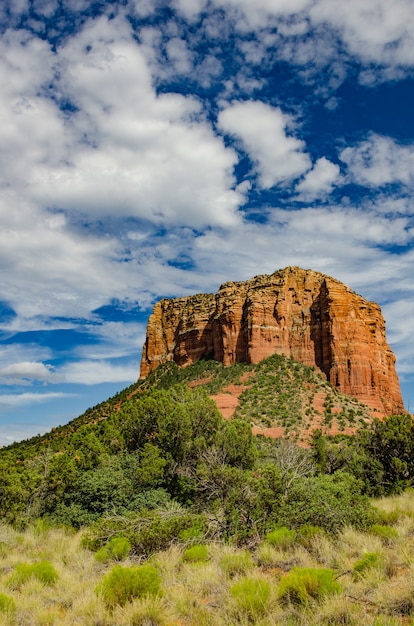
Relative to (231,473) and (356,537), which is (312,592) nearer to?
(356,537)

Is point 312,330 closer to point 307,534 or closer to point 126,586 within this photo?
point 307,534

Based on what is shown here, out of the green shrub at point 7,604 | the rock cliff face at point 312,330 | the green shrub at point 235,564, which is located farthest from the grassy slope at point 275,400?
the green shrub at point 7,604

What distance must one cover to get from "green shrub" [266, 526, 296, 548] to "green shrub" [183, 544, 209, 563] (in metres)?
1.80

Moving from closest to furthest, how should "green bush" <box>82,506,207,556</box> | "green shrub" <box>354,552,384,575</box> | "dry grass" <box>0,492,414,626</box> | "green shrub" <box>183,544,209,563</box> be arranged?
"dry grass" <box>0,492,414,626</box>, "green shrub" <box>354,552,384,575</box>, "green shrub" <box>183,544,209,563</box>, "green bush" <box>82,506,207,556</box>

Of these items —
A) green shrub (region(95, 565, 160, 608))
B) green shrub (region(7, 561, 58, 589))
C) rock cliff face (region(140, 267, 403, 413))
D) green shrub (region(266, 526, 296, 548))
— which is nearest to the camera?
green shrub (region(95, 565, 160, 608))

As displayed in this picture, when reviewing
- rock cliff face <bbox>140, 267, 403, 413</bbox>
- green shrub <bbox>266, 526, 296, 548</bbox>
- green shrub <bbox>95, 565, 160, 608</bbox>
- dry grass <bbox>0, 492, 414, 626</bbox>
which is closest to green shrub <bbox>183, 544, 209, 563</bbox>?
dry grass <bbox>0, 492, 414, 626</bbox>

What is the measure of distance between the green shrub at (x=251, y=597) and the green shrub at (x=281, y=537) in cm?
387

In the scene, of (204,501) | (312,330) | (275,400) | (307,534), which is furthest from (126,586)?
(312,330)

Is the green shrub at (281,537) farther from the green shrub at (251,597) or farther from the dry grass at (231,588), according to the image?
the green shrub at (251,597)

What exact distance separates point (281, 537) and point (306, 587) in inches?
159

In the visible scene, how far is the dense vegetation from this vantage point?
25.7 ft

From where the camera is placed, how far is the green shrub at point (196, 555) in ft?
33.1

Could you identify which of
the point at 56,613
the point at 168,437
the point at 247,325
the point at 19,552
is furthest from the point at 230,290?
the point at 56,613

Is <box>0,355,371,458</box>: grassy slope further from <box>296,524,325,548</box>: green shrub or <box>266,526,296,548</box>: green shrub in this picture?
<box>296,524,325,548</box>: green shrub
